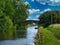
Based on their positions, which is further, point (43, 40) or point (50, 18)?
point (50, 18)

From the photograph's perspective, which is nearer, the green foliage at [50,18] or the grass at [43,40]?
the grass at [43,40]

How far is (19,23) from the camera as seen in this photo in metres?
62.0

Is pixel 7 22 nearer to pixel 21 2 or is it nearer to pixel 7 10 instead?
pixel 7 10

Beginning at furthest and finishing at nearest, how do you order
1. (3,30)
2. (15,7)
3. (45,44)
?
(15,7) → (3,30) → (45,44)

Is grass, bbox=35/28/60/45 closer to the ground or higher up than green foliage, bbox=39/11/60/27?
higher up

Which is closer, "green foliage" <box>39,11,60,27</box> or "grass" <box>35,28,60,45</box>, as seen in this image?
"grass" <box>35,28,60,45</box>

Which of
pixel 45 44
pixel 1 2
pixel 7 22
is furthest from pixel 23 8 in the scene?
pixel 45 44

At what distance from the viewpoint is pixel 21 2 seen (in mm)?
59531

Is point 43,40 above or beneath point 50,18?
above

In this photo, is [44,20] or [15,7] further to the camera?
[15,7]

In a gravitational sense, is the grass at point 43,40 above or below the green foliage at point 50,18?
above

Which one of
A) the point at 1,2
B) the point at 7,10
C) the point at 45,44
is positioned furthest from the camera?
the point at 7,10

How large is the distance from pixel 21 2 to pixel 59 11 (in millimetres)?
10344

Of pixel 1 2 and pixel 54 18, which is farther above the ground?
pixel 1 2
